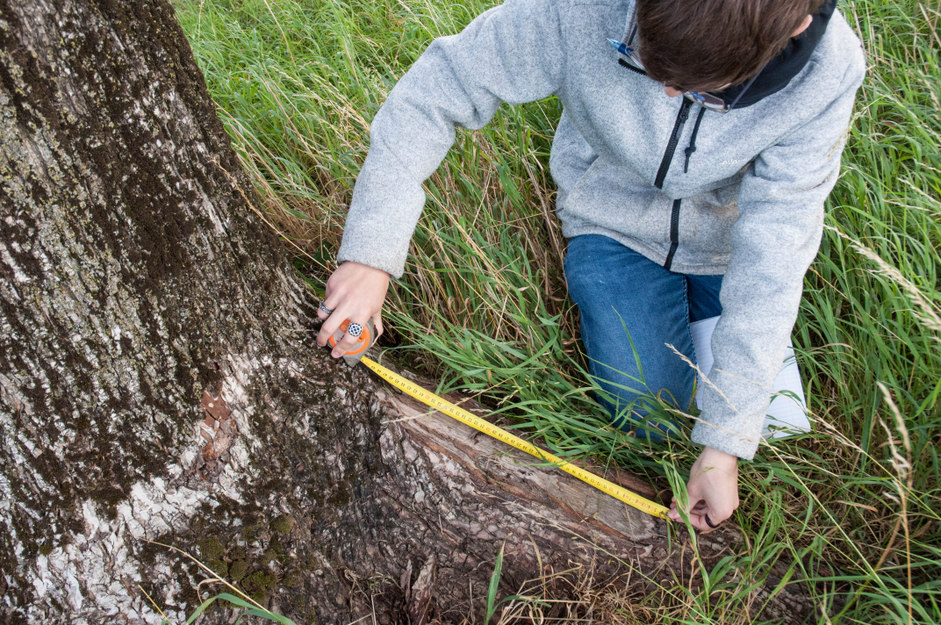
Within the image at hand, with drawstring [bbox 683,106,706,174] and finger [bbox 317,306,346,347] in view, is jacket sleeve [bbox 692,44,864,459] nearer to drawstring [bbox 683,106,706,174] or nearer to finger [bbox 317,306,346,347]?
drawstring [bbox 683,106,706,174]

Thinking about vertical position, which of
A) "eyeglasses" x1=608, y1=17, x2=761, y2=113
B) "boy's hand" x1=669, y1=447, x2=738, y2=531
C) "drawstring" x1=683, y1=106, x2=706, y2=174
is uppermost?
"eyeglasses" x1=608, y1=17, x2=761, y2=113

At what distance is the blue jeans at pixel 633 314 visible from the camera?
1.96m

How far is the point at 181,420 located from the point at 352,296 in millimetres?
522

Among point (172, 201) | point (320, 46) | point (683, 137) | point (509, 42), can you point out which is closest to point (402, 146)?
point (509, 42)

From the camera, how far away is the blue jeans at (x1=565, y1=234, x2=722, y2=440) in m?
1.96

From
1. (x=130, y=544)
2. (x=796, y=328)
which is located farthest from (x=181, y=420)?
(x=796, y=328)

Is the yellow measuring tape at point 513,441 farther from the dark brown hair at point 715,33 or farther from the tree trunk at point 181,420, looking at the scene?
the dark brown hair at point 715,33

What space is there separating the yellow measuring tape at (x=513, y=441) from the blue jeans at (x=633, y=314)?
254mm

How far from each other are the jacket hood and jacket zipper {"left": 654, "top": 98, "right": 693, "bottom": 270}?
0.19 meters

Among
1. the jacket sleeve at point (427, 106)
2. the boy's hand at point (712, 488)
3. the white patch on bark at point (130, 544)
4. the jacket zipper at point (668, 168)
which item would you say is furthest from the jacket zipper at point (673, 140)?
the white patch on bark at point (130, 544)

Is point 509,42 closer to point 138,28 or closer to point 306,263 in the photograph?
point 138,28

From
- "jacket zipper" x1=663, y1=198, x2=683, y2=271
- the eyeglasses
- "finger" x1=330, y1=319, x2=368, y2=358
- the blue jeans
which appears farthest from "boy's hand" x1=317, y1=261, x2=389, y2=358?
"jacket zipper" x1=663, y1=198, x2=683, y2=271

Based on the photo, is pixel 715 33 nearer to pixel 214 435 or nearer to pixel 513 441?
pixel 513 441

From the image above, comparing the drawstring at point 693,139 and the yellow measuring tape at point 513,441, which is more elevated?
the drawstring at point 693,139
